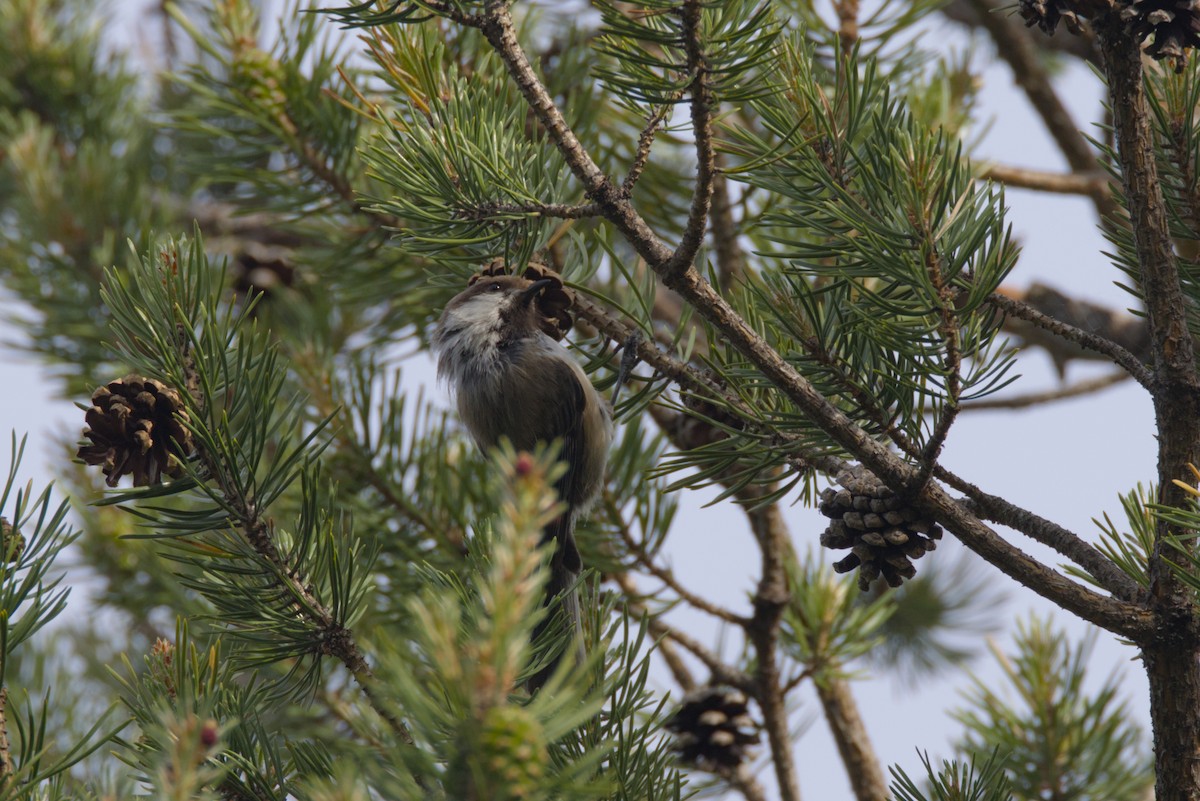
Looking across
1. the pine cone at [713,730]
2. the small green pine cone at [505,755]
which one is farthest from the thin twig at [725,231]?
the small green pine cone at [505,755]

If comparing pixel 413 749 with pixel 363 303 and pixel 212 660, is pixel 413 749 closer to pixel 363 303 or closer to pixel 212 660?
pixel 212 660

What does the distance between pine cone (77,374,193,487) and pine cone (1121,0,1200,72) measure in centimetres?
145

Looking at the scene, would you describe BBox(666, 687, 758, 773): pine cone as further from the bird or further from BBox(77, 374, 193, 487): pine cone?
BBox(77, 374, 193, 487): pine cone

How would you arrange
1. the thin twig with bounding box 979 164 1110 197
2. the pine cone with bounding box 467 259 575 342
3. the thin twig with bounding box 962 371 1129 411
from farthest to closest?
1. the thin twig with bounding box 962 371 1129 411
2. the thin twig with bounding box 979 164 1110 197
3. the pine cone with bounding box 467 259 575 342

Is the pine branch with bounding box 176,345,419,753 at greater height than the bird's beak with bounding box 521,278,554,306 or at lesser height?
lesser

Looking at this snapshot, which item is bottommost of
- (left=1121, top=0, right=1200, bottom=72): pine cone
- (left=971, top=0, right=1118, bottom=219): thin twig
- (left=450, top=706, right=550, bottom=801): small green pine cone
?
(left=450, top=706, right=550, bottom=801): small green pine cone

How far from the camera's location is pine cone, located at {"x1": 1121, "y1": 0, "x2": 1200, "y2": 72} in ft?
4.65

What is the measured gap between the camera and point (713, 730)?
2.79 meters

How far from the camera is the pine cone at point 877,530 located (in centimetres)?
162

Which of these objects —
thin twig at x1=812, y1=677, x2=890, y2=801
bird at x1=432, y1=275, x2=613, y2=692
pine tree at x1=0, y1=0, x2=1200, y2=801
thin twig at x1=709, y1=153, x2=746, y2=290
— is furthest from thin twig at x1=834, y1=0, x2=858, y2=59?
thin twig at x1=812, y1=677, x2=890, y2=801

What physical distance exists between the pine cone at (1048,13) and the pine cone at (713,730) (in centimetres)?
186

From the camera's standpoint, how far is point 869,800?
2.79 m

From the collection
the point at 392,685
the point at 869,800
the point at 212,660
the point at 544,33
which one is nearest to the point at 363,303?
the point at 544,33

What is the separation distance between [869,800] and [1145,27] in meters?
2.04
